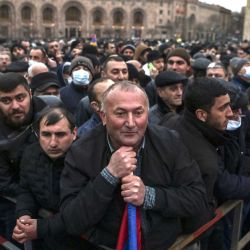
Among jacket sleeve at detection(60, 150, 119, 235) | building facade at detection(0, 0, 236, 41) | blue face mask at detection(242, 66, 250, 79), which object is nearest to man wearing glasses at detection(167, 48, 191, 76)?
blue face mask at detection(242, 66, 250, 79)

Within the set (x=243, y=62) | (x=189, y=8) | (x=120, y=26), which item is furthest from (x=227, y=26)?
(x=243, y=62)

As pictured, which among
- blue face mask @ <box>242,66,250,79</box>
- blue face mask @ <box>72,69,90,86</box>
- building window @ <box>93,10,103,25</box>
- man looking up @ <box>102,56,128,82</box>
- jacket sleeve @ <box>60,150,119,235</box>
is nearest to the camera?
jacket sleeve @ <box>60,150,119,235</box>

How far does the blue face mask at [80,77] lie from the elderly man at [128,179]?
3.61 metres

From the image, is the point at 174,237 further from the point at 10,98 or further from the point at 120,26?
→ the point at 120,26

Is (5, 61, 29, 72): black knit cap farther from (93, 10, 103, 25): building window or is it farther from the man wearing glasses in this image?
(93, 10, 103, 25): building window

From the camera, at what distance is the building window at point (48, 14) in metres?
63.2

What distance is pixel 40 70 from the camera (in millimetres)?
6160

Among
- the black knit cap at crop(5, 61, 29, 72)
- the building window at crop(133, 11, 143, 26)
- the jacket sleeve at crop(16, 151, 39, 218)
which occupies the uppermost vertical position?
the building window at crop(133, 11, 143, 26)

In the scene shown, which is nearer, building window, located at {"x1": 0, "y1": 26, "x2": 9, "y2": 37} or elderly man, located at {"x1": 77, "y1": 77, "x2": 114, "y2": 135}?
elderly man, located at {"x1": 77, "y1": 77, "x2": 114, "y2": 135}

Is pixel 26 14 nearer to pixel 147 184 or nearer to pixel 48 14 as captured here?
pixel 48 14

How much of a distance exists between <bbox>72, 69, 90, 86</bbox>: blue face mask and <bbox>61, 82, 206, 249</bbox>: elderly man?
361 cm

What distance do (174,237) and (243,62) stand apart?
5168mm

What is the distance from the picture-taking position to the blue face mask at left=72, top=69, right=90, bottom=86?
5.89 meters

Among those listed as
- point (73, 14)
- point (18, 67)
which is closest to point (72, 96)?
point (18, 67)
